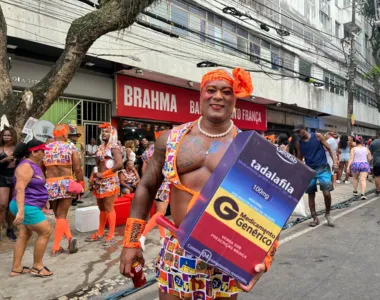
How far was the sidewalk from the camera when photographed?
3699mm

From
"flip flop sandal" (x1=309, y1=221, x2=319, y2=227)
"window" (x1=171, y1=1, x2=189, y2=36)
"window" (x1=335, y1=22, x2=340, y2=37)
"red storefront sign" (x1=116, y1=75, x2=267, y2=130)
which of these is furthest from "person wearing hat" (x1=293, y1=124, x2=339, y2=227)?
"window" (x1=335, y1=22, x2=340, y2=37)

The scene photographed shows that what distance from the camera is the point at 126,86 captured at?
39.4 ft

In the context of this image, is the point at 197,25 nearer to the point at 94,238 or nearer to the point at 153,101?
the point at 153,101

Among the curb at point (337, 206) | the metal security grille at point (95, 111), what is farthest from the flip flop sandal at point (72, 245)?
the metal security grille at point (95, 111)

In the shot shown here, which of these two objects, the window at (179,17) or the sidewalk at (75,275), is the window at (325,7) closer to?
the window at (179,17)

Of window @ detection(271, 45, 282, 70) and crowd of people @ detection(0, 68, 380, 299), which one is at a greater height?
window @ detection(271, 45, 282, 70)

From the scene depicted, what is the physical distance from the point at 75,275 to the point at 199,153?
3040 mm

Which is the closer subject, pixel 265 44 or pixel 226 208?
pixel 226 208

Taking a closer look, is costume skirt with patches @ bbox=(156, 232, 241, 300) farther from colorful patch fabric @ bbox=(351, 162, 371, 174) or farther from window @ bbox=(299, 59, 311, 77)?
window @ bbox=(299, 59, 311, 77)

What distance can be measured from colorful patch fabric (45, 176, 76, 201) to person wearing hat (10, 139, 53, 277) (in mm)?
691

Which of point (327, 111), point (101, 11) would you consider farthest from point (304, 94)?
point (101, 11)

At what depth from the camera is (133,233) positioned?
199cm

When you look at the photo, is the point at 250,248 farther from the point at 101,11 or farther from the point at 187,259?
the point at 101,11

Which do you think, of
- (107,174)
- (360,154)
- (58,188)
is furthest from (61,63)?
(360,154)
